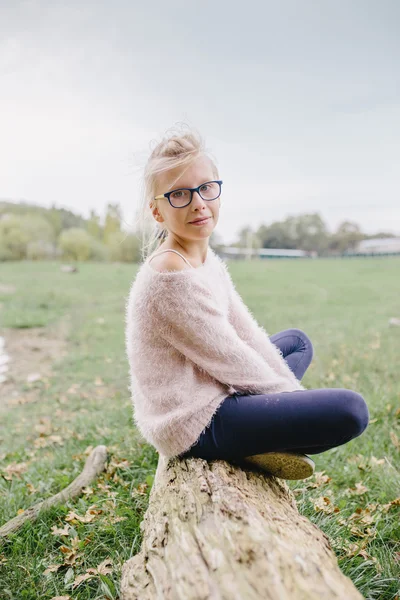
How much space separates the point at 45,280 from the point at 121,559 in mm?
12461

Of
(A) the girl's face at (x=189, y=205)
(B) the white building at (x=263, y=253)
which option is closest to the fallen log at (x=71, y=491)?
(A) the girl's face at (x=189, y=205)

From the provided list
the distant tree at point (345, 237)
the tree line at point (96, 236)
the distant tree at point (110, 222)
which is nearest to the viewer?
the tree line at point (96, 236)

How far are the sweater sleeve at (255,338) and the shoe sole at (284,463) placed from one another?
406mm

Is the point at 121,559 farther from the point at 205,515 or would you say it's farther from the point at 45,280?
the point at 45,280

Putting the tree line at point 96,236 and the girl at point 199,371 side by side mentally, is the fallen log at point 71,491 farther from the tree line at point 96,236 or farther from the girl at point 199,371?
the tree line at point 96,236

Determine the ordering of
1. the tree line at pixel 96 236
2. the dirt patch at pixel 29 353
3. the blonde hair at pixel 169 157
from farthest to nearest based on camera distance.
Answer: the tree line at pixel 96 236 < the dirt patch at pixel 29 353 < the blonde hair at pixel 169 157

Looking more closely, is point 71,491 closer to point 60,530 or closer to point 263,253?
point 60,530

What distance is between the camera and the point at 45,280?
13680 mm

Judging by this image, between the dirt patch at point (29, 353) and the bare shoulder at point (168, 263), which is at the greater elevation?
the bare shoulder at point (168, 263)

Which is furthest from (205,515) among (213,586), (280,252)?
(280,252)

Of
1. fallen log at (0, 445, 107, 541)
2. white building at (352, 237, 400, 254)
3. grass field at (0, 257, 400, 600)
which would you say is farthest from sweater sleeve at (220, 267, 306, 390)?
white building at (352, 237, 400, 254)

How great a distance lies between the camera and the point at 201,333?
1913 mm

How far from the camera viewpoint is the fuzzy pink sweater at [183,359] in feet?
6.28

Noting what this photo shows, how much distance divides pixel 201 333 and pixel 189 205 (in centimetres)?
56
